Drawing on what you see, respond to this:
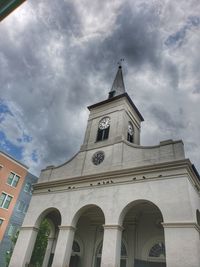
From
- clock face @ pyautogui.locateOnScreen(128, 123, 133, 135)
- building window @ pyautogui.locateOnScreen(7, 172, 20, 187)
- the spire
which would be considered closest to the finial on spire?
the spire

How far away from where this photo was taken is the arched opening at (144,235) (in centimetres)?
1384

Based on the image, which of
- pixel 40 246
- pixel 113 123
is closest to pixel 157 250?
pixel 113 123

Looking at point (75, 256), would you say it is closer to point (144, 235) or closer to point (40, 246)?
point (144, 235)

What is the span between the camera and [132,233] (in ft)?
50.2

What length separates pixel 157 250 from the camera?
1389 centimetres

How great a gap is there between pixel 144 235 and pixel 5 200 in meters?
20.7

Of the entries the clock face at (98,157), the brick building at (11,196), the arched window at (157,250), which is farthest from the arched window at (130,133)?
the brick building at (11,196)

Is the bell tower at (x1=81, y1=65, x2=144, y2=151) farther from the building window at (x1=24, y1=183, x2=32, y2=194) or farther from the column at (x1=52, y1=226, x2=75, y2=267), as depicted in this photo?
the building window at (x1=24, y1=183, x2=32, y2=194)

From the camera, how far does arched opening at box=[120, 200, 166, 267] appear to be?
A: 13844 millimetres

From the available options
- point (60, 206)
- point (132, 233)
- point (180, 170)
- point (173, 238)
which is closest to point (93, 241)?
point (132, 233)

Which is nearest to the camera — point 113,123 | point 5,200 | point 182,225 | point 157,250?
point 182,225

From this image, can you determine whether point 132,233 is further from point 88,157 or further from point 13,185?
point 13,185

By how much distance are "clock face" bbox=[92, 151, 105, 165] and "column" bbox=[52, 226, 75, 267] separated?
4962 millimetres

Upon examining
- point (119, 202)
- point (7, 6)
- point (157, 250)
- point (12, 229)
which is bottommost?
point (157, 250)
